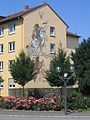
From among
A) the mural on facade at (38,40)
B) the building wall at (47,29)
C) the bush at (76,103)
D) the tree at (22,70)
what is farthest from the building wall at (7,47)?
the bush at (76,103)

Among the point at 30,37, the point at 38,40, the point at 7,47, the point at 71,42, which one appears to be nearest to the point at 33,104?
the point at 30,37

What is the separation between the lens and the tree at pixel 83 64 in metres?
37.9

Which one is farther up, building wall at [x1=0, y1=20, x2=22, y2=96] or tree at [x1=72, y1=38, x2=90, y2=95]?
building wall at [x1=0, y1=20, x2=22, y2=96]

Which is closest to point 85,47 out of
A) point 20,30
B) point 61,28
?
point 20,30

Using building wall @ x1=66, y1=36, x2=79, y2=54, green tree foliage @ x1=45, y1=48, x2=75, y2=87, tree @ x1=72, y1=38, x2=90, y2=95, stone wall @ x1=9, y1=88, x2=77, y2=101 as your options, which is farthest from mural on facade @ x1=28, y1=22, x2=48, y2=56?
tree @ x1=72, y1=38, x2=90, y2=95

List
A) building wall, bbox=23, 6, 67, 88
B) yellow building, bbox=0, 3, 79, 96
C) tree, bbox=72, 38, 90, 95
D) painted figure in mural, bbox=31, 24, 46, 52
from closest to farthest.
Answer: tree, bbox=72, 38, 90, 95 < yellow building, bbox=0, 3, 79, 96 < building wall, bbox=23, 6, 67, 88 < painted figure in mural, bbox=31, 24, 46, 52

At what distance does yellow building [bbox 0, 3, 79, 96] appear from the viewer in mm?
59406

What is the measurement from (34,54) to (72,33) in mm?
17304

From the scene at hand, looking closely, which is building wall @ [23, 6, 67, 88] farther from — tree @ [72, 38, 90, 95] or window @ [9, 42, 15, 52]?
tree @ [72, 38, 90, 95]

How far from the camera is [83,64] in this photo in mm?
38969

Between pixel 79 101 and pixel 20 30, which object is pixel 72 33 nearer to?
pixel 20 30

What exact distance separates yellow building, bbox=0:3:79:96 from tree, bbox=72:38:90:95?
19671 mm

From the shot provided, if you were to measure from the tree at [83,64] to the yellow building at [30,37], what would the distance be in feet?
64.5

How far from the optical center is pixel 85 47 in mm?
39656
